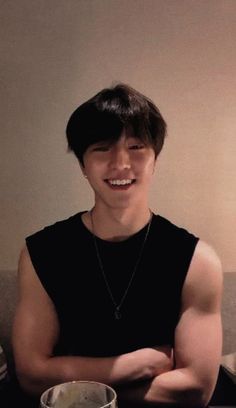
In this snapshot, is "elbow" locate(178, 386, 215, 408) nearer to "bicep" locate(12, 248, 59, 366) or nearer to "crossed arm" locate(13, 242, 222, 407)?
"crossed arm" locate(13, 242, 222, 407)

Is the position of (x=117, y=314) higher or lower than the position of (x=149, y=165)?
lower

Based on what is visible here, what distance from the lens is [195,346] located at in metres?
1.30

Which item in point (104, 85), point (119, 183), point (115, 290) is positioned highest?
point (104, 85)

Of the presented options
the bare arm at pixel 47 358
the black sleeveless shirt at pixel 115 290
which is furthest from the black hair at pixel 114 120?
the bare arm at pixel 47 358

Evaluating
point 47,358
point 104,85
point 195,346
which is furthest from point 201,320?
point 104,85

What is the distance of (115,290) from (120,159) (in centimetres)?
36

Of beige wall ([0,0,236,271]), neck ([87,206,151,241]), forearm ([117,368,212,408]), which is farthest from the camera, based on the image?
beige wall ([0,0,236,271])

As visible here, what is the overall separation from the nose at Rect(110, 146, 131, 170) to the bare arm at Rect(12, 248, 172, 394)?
1.19ft

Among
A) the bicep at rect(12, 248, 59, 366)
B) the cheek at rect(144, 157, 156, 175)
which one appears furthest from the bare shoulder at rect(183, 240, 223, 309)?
the bicep at rect(12, 248, 59, 366)

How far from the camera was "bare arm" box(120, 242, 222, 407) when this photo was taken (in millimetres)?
1259

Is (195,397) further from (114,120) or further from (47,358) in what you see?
(114,120)

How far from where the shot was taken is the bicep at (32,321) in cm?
133

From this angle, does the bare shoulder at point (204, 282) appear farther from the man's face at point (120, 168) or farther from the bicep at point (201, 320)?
the man's face at point (120, 168)

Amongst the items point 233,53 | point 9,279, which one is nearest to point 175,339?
point 9,279
